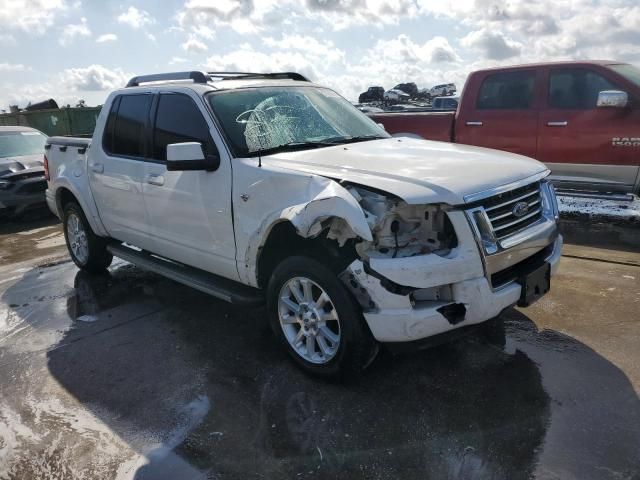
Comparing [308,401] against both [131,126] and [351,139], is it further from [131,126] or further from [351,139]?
[131,126]

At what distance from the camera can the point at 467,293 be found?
2.99m

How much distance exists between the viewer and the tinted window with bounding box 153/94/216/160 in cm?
404

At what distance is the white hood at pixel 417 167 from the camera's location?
2992 mm

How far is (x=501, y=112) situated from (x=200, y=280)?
5.12 metres

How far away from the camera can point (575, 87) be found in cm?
696

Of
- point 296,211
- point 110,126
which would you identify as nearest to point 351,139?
point 296,211

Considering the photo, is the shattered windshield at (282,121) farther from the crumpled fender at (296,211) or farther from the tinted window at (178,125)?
the crumpled fender at (296,211)

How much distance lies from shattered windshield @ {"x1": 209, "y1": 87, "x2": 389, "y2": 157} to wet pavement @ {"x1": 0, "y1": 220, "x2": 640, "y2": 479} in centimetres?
151

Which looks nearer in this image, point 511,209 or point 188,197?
point 511,209

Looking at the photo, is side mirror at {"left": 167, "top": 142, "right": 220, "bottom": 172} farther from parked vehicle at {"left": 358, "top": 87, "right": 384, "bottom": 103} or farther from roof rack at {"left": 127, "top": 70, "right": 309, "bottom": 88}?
parked vehicle at {"left": 358, "top": 87, "right": 384, "bottom": 103}

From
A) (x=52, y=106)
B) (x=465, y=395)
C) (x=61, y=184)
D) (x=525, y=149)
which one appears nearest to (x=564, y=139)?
(x=525, y=149)

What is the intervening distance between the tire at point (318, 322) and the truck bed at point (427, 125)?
4.94 m

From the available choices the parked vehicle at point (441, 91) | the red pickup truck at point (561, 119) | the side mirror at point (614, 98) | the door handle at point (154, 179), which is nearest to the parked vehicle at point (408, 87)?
the parked vehicle at point (441, 91)

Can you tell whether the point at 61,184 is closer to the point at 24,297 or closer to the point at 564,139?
the point at 24,297
